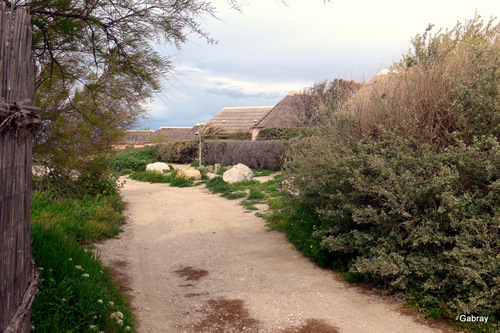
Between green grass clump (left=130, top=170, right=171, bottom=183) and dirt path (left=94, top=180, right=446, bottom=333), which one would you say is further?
green grass clump (left=130, top=170, right=171, bottom=183)

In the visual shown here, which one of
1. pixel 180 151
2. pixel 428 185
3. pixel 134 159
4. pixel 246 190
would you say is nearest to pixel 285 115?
pixel 180 151

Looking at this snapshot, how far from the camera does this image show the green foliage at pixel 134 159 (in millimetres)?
21062

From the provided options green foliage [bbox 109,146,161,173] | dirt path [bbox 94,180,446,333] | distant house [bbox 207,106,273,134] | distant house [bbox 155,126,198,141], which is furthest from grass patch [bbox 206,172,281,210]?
distant house [bbox 155,126,198,141]

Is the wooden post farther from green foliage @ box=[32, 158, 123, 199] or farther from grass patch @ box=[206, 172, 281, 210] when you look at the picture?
grass patch @ box=[206, 172, 281, 210]

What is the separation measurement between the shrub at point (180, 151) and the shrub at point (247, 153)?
6.29 feet

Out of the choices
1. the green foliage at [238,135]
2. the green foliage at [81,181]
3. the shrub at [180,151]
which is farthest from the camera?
the green foliage at [238,135]

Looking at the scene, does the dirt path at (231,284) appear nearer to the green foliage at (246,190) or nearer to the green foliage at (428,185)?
the green foliage at (428,185)

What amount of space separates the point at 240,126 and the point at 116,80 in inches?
1107

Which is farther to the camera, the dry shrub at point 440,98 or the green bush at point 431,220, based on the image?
the dry shrub at point 440,98

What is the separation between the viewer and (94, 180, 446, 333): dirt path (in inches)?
169

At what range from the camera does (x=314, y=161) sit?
636 cm

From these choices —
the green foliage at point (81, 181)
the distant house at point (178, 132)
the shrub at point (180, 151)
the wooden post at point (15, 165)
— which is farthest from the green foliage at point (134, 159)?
the wooden post at point (15, 165)

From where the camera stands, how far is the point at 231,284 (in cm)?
554

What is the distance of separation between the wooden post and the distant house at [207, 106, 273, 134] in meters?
29.7
